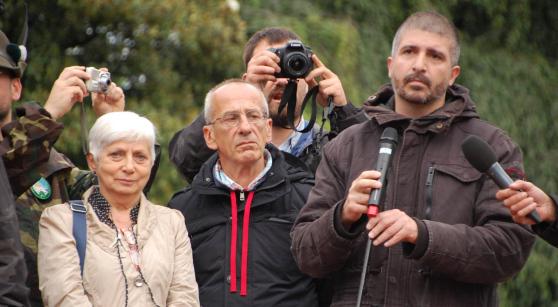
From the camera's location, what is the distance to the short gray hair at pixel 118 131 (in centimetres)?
621

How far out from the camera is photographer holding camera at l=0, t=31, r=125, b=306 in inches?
243

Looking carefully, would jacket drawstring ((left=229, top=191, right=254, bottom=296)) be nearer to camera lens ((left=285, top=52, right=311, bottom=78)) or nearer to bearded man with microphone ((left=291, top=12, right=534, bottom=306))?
bearded man with microphone ((left=291, top=12, right=534, bottom=306))

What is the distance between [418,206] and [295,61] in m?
1.24

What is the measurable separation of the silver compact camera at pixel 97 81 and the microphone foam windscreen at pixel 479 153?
6.26 feet

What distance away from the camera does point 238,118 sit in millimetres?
6680

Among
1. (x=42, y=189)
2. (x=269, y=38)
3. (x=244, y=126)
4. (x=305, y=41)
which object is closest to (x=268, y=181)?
(x=244, y=126)

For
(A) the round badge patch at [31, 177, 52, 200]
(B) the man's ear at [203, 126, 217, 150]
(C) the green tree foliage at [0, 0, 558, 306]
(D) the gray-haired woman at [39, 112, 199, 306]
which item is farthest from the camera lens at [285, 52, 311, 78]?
(C) the green tree foliage at [0, 0, 558, 306]

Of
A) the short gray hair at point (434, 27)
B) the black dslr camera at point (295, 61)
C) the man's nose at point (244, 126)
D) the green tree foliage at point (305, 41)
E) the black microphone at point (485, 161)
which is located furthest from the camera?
the green tree foliage at point (305, 41)

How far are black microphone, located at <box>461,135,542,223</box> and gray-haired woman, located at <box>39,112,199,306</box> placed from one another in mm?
1344

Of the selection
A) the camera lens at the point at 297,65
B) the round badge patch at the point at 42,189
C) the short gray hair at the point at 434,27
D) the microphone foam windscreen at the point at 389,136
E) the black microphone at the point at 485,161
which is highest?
the short gray hair at the point at 434,27

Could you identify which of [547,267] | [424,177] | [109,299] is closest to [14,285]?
[109,299]

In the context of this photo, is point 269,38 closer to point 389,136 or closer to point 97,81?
point 97,81

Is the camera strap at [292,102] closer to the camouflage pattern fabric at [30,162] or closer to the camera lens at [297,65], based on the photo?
the camera lens at [297,65]

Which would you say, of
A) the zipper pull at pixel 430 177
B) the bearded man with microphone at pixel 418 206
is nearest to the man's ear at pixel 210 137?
the bearded man with microphone at pixel 418 206
